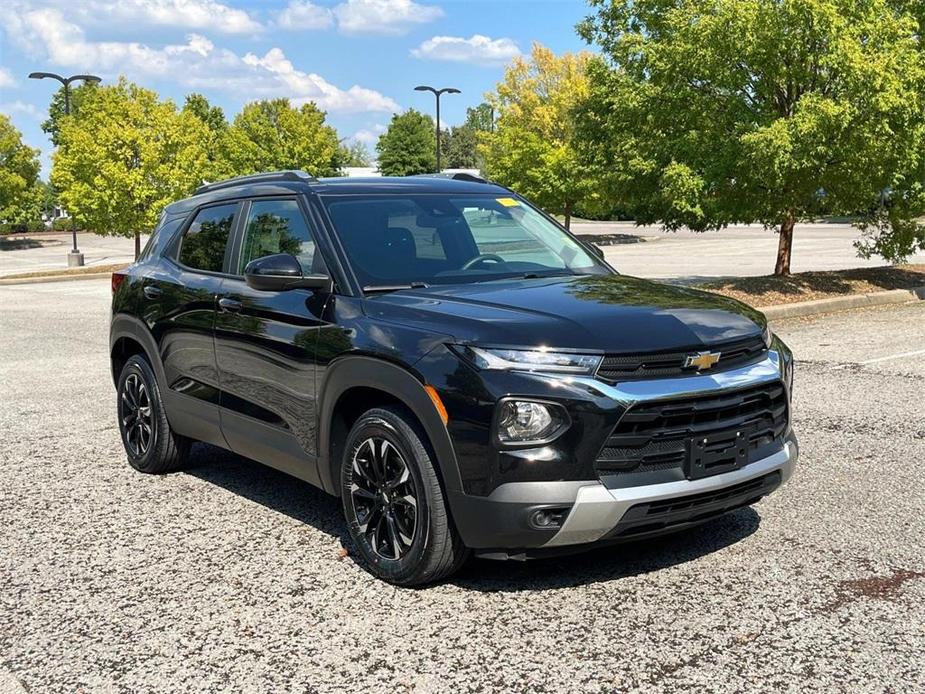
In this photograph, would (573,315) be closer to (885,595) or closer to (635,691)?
(635,691)

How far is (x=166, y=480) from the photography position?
6.18m

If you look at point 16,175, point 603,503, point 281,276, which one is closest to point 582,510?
point 603,503

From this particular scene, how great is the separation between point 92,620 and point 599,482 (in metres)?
2.12

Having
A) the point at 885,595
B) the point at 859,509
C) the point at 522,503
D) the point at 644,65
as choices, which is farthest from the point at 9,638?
the point at 644,65

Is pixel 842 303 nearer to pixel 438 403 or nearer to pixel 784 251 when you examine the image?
pixel 784 251

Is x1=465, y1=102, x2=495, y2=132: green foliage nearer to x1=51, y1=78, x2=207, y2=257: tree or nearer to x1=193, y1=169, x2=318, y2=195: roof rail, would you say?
x1=51, y1=78, x2=207, y2=257: tree

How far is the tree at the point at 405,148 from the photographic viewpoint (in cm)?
8712

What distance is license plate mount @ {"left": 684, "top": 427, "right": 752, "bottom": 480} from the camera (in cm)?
384

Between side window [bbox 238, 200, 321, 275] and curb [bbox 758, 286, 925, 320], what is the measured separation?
9391 millimetres

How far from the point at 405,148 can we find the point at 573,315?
283 feet

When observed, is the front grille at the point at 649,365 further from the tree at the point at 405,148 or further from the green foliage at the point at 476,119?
the green foliage at the point at 476,119

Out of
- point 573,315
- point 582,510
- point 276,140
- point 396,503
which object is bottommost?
point 396,503

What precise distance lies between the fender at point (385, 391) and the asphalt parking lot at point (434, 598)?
21.2 inches

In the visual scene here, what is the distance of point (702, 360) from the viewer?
3.90 meters
